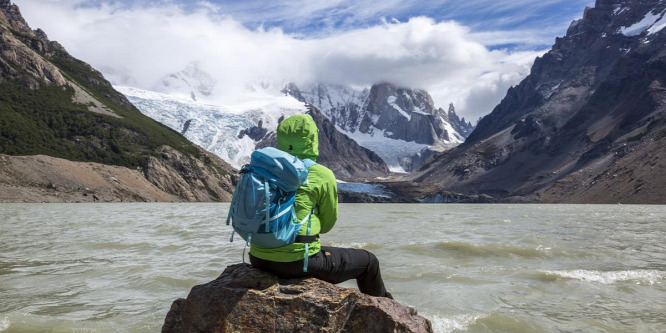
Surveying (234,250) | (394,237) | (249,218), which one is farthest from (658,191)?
(249,218)

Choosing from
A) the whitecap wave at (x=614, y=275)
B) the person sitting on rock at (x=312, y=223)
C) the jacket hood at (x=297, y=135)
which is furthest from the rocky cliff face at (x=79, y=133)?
the jacket hood at (x=297, y=135)

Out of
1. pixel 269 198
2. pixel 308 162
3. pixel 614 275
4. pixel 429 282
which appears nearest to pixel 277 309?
pixel 269 198

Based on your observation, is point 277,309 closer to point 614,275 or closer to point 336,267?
point 336,267

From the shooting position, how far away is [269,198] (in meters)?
6.25

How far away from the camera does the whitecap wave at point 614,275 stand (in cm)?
1343

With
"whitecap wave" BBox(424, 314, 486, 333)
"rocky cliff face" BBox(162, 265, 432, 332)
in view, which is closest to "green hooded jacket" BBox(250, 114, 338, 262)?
"rocky cliff face" BBox(162, 265, 432, 332)

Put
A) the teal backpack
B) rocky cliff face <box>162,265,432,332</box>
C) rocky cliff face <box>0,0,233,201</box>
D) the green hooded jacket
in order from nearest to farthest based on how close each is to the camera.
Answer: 1. the teal backpack
2. rocky cliff face <box>162,265,432,332</box>
3. the green hooded jacket
4. rocky cliff face <box>0,0,233,201</box>

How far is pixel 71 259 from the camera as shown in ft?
55.8

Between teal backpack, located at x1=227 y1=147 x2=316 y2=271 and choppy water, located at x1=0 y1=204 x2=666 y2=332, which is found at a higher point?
teal backpack, located at x1=227 y1=147 x2=316 y2=271

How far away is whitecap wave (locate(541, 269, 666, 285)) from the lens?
13427 millimetres

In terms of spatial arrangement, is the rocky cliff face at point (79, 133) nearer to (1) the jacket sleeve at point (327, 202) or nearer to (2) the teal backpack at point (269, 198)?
(1) the jacket sleeve at point (327, 202)

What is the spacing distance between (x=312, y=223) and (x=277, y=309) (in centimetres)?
121

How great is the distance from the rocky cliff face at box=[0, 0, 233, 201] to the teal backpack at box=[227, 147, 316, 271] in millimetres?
133057

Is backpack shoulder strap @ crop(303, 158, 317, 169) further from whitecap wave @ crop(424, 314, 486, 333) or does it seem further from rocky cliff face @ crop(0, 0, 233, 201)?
rocky cliff face @ crop(0, 0, 233, 201)
